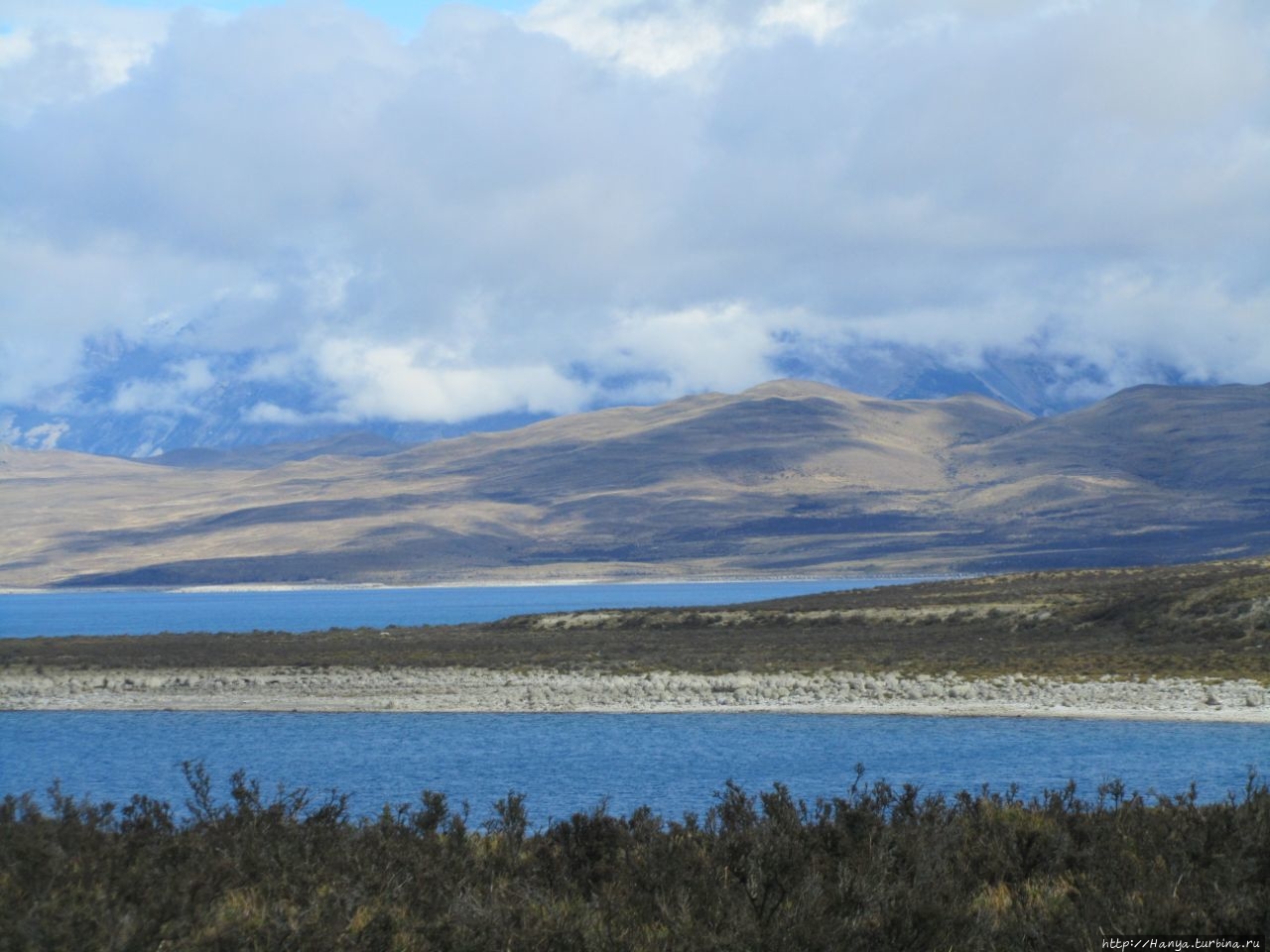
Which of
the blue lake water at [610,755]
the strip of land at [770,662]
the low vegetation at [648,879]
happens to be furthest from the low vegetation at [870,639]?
the low vegetation at [648,879]

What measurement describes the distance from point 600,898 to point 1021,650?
138 ft

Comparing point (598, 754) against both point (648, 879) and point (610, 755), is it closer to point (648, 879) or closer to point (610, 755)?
point (610, 755)

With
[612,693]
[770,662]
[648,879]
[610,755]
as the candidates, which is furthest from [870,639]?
[648,879]

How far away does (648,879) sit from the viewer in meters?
12.0

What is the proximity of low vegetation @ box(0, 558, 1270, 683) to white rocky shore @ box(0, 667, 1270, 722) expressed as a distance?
1.98 metres

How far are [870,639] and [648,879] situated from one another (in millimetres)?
47773

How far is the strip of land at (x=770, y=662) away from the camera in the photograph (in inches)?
1649

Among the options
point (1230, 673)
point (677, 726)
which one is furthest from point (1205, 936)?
point (1230, 673)

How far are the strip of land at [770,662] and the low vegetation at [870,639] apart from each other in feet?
0.43

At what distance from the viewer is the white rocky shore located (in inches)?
1547

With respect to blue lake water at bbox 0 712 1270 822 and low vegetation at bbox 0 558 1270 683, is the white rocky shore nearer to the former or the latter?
blue lake water at bbox 0 712 1270 822

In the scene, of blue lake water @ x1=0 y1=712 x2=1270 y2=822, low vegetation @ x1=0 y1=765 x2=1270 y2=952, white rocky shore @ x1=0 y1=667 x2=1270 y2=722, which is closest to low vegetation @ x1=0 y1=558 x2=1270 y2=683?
white rocky shore @ x1=0 y1=667 x2=1270 y2=722

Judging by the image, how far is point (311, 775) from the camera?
30797 millimetres

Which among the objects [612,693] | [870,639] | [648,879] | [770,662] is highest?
[648,879]
